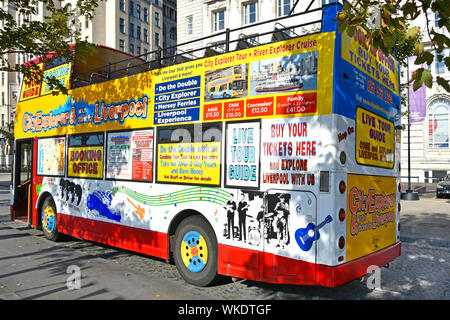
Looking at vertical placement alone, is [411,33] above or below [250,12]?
below

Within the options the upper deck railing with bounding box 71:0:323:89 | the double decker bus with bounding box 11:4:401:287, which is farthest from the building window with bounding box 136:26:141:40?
the double decker bus with bounding box 11:4:401:287

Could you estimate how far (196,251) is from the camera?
18.3 ft

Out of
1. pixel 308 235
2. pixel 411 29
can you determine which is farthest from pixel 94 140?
pixel 411 29

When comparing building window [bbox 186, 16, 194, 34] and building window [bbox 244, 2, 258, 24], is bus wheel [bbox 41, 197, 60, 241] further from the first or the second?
building window [bbox 186, 16, 194, 34]

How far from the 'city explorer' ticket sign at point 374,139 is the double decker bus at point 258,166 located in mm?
16

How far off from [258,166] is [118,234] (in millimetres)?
3551

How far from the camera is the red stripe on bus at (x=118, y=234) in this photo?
6.16m

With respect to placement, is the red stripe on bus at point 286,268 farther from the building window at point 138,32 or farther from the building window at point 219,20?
the building window at point 138,32

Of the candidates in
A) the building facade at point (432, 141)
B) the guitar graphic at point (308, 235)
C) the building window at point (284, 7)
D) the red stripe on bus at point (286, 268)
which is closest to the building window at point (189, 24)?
the building window at point (284, 7)

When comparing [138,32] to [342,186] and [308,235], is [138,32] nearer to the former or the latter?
[342,186]

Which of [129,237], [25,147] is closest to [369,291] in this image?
[129,237]

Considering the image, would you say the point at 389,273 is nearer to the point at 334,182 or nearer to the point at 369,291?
the point at 369,291
